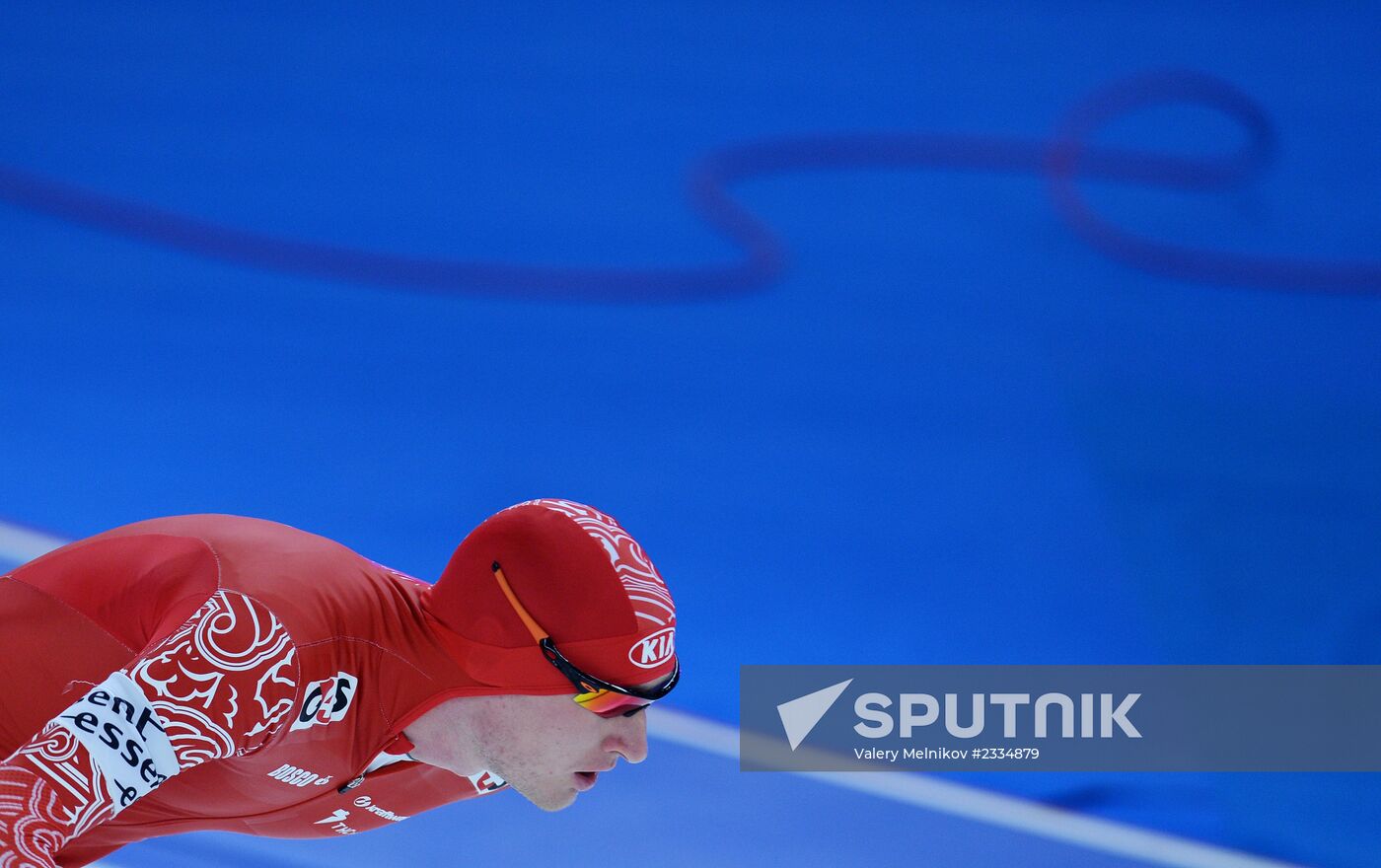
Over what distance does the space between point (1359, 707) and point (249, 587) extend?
221 centimetres

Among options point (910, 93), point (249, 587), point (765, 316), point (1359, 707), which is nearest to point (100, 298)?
point (765, 316)

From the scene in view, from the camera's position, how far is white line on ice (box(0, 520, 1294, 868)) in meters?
2.57

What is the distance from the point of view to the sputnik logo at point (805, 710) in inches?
106

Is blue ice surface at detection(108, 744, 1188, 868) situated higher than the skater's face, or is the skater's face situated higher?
blue ice surface at detection(108, 744, 1188, 868)

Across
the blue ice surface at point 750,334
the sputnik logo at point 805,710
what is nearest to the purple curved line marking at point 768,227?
the blue ice surface at point 750,334

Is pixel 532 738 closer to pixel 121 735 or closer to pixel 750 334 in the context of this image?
pixel 121 735

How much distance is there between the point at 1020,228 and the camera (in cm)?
303

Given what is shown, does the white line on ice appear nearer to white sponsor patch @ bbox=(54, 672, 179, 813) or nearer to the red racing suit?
the red racing suit

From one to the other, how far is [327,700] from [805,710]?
1.38 m

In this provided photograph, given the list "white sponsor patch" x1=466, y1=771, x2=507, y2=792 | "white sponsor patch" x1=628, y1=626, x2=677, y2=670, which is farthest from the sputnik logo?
"white sponsor patch" x1=628, y1=626, x2=677, y2=670

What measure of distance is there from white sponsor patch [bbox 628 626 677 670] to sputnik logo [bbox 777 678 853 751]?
3.98ft

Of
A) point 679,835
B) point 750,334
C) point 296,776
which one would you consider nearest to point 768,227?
point 750,334

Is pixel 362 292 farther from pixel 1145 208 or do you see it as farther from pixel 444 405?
pixel 1145 208

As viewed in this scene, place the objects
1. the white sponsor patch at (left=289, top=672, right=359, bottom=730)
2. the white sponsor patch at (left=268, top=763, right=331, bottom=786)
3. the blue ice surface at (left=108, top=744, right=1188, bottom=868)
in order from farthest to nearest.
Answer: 1. the blue ice surface at (left=108, top=744, right=1188, bottom=868)
2. the white sponsor patch at (left=268, top=763, right=331, bottom=786)
3. the white sponsor patch at (left=289, top=672, right=359, bottom=730)
